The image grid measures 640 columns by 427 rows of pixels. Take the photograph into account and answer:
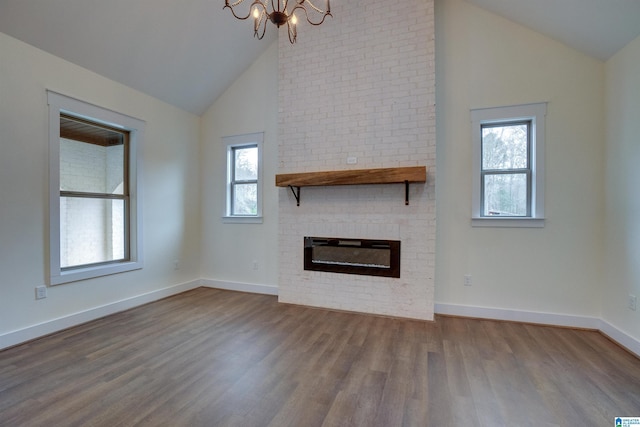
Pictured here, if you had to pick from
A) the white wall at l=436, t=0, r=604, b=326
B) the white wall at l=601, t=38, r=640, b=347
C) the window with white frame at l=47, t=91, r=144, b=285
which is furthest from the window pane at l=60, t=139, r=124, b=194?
the white wall at l=601, t=38, r=640, b=347

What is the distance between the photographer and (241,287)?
4.52 meters

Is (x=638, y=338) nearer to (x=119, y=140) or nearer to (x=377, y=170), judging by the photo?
(x=377, y=170)

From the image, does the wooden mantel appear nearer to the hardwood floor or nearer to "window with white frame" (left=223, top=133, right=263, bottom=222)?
"window with white frame" (left=223, top=133, right=263, bottom=222)

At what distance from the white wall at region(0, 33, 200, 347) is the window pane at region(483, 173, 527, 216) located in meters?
4.44

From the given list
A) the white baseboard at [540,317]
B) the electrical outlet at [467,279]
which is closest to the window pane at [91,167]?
the white baseboard at [540,317]

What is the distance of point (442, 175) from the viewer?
139 inches

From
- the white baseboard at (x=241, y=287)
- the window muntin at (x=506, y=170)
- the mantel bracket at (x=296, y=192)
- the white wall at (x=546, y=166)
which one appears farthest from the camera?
the white baseboard at (x=241, y=287)

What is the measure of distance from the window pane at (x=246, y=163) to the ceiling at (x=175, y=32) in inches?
43.1

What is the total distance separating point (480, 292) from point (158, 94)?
5000 mm

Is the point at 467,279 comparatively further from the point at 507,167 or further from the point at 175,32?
the point at 175,32

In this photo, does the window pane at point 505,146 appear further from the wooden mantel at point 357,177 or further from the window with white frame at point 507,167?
the wooden mantel at point 357,177

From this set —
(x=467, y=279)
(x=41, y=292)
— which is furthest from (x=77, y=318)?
(x=467, y=279)

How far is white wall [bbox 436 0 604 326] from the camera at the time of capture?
3066 mm

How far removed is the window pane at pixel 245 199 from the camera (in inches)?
180
